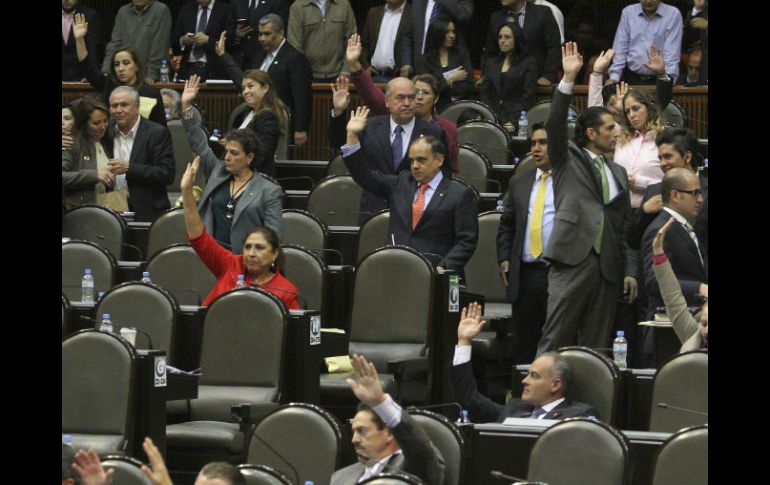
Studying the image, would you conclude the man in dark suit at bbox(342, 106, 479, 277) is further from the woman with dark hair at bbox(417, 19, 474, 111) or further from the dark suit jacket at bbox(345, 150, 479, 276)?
the woman with dark hair at bbox(417, 19, 474, 111)

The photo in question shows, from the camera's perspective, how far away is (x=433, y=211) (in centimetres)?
671

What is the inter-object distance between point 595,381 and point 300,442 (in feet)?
3.51

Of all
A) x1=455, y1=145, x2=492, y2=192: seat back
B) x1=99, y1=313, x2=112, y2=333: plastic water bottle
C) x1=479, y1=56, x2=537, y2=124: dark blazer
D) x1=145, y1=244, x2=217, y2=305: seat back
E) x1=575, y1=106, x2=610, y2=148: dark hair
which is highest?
x1=479, y1=56, x2=537, y2=124: dark blazer

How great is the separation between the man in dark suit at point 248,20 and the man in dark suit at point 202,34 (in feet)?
0.26

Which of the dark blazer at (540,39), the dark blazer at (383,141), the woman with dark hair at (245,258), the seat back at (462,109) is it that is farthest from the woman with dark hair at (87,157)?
the dark blazer at (540,39)

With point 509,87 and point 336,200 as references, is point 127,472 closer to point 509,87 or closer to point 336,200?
point 336,200

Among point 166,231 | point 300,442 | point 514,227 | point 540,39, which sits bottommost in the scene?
point 300,442

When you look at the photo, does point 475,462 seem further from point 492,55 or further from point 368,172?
point 492,55

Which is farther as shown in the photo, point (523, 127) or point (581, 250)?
point (523, 127)

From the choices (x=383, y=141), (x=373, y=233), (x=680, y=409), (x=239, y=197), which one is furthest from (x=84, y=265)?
(x=680, y=409)

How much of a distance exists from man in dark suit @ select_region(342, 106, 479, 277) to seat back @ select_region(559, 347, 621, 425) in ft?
4.88

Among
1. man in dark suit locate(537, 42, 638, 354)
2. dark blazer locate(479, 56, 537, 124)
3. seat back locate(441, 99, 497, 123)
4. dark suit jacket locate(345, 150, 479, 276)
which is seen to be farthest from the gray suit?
dark blazer locate(479, 56, 537, 124)

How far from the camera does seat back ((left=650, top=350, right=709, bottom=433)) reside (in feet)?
16.3
